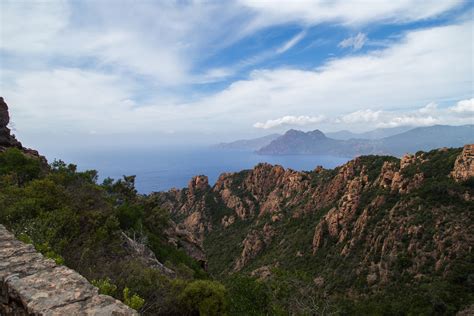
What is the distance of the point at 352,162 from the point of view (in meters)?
56.2

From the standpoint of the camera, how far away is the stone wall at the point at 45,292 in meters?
3.88

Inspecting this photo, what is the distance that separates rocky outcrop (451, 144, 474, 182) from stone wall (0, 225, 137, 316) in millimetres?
41175

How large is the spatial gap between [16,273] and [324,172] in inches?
2597

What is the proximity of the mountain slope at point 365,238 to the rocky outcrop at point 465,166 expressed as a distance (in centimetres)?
13

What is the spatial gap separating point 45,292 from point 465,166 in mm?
43576

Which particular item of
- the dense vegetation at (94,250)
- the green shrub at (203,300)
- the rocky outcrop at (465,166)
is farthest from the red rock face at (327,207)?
the dense vegetation at (94,250)

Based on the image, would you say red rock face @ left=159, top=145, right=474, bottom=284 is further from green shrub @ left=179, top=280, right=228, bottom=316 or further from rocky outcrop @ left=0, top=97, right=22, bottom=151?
green shrub @ left=179, top=280, right=228, bottom=316

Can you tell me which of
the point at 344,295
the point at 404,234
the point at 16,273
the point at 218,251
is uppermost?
the point at 16,273

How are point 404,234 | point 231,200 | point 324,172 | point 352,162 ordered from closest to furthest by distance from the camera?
1. point 404,234
2. point 352,162
3. point 324,172
4. point 231,200

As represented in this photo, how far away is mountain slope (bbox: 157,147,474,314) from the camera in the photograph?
24.0m

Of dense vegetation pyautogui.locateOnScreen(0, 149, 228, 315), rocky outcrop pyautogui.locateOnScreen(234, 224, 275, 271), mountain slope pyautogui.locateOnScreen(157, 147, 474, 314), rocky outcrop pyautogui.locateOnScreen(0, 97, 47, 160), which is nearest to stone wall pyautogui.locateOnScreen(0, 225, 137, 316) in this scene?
dense vegetation pyautogui.locateOnScreen(0, 149, 228, 315)

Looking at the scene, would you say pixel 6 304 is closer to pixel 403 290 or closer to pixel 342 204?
pixel 403 290

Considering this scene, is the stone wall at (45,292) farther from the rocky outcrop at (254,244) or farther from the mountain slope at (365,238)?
the rocky outcrop at (254,244)

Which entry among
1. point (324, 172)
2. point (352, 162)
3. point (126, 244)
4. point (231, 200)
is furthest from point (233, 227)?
point (126, 244)
